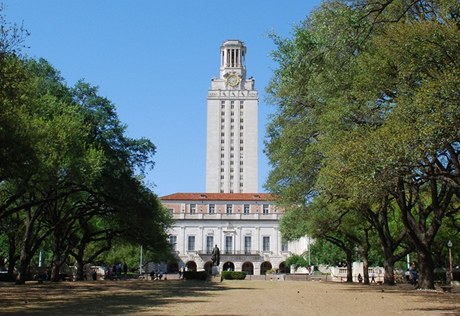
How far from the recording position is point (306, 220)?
44.5 metres

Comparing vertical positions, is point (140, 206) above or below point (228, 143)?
below

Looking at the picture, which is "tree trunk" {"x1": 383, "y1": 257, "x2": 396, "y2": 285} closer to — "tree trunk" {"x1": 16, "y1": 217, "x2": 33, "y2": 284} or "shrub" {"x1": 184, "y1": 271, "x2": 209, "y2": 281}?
"shrub" {"x1": 184, "y1": 271, "x2": 209, "y2": 281}

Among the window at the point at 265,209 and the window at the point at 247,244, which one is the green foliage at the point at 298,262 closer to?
the window at the point at 247,244

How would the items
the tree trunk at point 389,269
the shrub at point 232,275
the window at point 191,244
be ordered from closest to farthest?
the tree trunk at point 389,269 → the shrub at point 232,275 → the window at point 191,244

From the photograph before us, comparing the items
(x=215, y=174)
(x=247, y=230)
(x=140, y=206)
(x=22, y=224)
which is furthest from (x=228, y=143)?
(x=140, y=206)

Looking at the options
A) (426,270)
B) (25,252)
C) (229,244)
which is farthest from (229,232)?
(426,270)

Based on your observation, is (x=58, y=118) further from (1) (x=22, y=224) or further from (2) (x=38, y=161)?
(1) (x=22, y=224)

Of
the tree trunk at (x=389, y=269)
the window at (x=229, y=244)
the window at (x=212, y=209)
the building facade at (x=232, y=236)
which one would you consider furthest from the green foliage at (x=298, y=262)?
the tree trunk at (x=389, y=269)

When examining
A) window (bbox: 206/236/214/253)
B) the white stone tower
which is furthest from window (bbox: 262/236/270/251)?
the white stone tower

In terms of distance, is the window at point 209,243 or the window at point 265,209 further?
the window at point 265,209

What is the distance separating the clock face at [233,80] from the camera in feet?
538

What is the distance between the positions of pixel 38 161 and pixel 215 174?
418ft

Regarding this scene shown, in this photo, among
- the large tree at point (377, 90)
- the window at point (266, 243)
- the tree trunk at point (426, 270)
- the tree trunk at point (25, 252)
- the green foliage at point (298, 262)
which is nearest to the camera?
the large tree at point (377, 90)

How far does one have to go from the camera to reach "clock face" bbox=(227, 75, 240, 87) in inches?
6452
